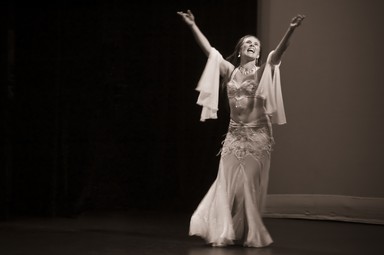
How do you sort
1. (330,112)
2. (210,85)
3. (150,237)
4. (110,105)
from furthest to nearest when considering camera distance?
(110,105) < (330,112) < (150,237) < (210,85)

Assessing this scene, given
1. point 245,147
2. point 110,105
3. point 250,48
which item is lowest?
point 245,147

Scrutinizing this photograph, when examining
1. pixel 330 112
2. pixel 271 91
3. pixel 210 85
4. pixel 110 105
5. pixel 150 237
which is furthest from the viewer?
pixel 110 105

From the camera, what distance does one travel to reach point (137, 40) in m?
5.86

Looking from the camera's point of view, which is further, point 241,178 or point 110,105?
point 110,105

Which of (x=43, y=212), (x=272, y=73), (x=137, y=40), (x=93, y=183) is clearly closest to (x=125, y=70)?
(x=137, y=40)

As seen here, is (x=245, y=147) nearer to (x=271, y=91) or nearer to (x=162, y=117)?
(x=271, y=91)

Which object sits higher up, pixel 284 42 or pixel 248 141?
pixel 284 42

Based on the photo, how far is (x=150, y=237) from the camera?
13.8 feet

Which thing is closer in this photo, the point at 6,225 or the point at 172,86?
the point at 6,225

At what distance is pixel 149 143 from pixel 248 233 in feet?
7.56

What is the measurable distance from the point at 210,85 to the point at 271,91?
15.1 inches

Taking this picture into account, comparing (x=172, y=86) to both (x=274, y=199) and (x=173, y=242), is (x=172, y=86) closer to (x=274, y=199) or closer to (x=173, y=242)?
(x=274, y=199)

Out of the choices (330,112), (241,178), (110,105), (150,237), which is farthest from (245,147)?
(110,105)

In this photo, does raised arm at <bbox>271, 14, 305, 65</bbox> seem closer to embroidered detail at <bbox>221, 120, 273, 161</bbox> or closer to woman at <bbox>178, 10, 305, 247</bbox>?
woman at <bbox>178, 10, 305, 247</bbox>
